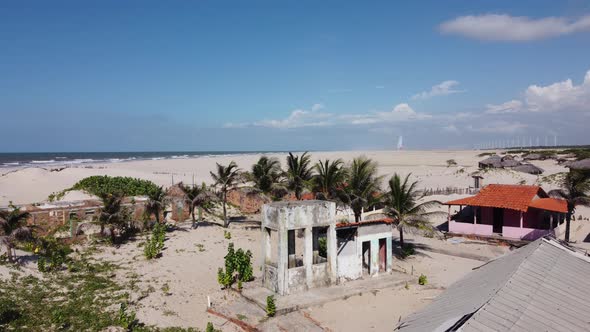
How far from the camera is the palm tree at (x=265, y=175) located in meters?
25.0

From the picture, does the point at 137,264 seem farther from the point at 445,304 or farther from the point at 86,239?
the point at 445,304

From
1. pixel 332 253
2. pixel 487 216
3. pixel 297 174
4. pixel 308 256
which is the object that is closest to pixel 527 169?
pixel 487 216

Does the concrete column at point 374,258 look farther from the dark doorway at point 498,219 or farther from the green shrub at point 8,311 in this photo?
the green shrub at point 8,311

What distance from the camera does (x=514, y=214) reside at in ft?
74.7

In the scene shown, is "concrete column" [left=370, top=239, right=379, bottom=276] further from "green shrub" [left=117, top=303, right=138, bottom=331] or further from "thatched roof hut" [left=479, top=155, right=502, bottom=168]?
"thatched roof hut" [left=479, top=155, right=502, bottom=168]

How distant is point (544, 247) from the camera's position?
380 inches

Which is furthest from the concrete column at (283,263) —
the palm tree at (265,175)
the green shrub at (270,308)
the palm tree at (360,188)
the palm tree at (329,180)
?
the palm tree at (265,175)

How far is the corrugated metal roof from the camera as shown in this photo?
663 cm

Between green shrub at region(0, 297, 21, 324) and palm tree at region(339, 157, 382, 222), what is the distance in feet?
45.5

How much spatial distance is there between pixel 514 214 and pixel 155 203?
19.8 metres

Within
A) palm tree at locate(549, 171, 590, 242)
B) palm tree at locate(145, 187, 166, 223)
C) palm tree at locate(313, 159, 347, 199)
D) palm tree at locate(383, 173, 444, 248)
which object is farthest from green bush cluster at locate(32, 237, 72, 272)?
palm tree at locate(549, 171, 590, 242)

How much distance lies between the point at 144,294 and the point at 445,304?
10799 mm

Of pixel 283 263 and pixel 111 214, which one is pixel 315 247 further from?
pixel 111 214

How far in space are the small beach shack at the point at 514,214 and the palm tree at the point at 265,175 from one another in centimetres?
1055
